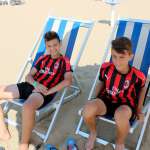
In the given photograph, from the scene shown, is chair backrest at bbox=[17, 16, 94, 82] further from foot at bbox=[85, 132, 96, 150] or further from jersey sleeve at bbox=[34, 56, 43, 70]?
foot at bbox=[85, 132, 96, 150]

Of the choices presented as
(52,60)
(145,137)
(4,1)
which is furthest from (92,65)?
(4,1)

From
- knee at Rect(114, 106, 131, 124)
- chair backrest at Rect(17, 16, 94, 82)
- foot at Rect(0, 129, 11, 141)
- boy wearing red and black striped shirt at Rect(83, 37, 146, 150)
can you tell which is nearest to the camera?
knee at Rect(114, 106, 131, 124)

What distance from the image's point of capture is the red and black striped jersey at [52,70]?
4.13m

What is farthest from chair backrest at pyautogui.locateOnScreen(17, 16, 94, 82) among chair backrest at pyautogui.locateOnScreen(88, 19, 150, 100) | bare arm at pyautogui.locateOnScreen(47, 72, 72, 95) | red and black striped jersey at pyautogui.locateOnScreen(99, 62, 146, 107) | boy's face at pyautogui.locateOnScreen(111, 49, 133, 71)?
boy's face at pyautogui.locateOnScreen(111, 49, 133, 71)

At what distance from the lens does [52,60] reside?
4.22m

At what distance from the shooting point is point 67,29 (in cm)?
467

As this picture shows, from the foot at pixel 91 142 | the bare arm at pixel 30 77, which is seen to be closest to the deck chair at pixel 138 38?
the foot at pixel 91 142

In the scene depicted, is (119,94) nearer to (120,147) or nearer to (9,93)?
(120,147)

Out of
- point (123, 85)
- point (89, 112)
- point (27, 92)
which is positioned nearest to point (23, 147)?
point (27, 92)

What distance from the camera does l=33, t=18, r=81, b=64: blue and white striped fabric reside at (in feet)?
14.9

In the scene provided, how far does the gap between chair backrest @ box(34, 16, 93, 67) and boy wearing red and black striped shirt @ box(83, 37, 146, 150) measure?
96cm

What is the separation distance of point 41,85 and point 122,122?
123 centimetres

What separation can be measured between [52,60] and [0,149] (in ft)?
4.19

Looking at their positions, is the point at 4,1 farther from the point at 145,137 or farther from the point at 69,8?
the point at 145,137
